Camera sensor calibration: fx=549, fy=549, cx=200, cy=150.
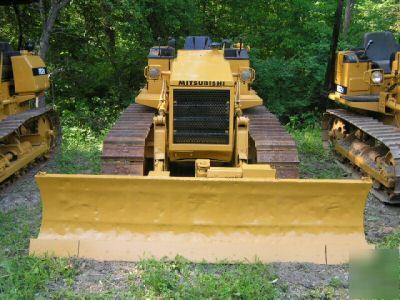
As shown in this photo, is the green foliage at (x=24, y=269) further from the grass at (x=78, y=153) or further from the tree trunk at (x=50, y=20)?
the tree trunk at (x=50, y=20)

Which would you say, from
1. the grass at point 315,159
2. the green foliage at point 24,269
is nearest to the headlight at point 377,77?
the grass at point 315,159

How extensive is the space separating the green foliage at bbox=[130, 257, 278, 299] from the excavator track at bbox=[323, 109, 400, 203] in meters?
3.12

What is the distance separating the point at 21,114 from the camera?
9008mm

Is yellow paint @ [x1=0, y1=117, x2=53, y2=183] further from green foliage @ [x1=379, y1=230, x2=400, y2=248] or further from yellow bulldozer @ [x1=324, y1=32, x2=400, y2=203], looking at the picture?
yellow bulldozer @ [x1=324, y1=32, x2=400, y2=203]

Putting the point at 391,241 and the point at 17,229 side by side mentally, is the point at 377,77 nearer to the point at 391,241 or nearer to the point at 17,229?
the point at 391,241

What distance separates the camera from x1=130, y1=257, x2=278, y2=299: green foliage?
4.50m

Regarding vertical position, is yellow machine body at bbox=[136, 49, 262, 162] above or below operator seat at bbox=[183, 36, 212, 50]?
below

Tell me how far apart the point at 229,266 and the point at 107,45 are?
450 inches

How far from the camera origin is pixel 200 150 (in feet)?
21.1

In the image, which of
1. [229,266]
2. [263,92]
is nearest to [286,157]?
[229,266]

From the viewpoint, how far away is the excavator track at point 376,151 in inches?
290

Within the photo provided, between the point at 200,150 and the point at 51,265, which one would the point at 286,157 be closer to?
the point at 200,150

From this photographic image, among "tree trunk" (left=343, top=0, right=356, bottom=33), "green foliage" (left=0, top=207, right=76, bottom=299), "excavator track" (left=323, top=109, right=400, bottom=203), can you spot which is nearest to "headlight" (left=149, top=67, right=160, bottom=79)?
"green foliage" (left=0, top=207, right=76, bottom=299)

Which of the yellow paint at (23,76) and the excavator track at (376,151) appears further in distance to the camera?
the yellow paint at (23,76)
